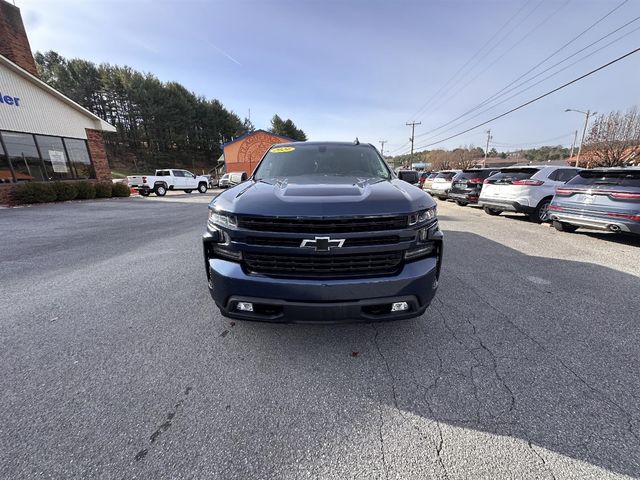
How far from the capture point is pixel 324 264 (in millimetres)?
1976

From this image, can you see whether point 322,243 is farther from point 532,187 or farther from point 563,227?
point 532,187

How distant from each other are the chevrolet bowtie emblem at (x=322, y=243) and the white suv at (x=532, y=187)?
8.03 metres

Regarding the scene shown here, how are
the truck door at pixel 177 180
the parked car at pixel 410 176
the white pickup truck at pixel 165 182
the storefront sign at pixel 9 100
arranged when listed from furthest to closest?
the truck door at pixel 177 180 → the white pickup truck at pixel 165 182 → the storefront sign at pixel 9 100 → the parked car at pixel 410 176

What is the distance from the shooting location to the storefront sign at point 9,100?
11.7 meters

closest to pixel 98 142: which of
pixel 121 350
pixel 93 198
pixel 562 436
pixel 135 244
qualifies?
pixel 93 198

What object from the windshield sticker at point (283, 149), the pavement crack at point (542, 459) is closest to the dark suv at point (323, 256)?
the pavement crack at point (542, 459)

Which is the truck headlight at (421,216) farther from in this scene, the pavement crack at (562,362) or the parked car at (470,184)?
the parked car at (470,184)

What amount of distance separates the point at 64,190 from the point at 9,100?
162 inches

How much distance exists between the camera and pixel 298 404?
5.83 feet

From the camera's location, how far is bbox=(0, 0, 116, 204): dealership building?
Answer: 39.3ft

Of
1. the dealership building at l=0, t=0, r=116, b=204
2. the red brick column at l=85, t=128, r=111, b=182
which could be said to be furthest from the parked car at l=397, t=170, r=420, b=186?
the red brick column at l=85, t=128, r=111, b=182

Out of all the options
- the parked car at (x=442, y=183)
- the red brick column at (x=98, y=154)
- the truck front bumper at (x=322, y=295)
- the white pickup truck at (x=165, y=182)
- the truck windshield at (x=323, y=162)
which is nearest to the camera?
the truck front bumper at (x=322, y=295)

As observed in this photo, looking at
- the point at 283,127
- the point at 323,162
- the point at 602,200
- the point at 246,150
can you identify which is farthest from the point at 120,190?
the point at 283,127

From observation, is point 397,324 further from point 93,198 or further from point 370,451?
point 93,198
